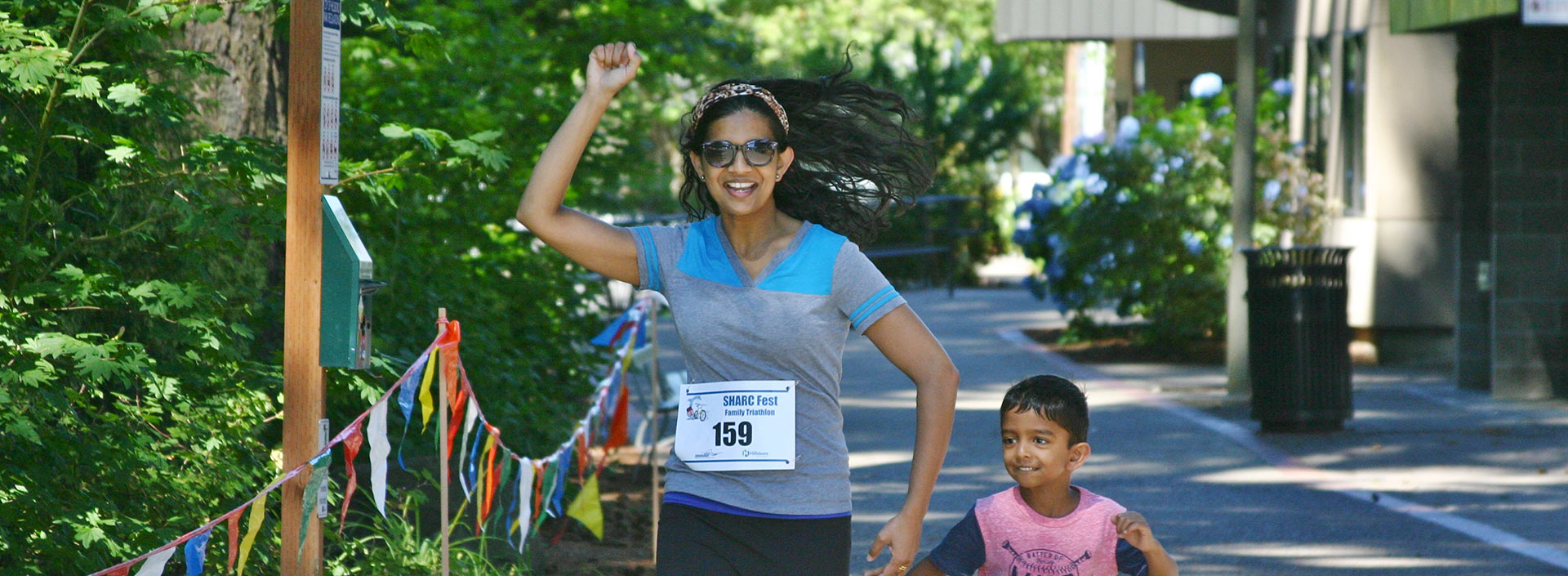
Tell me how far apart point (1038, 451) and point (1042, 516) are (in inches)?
5.9

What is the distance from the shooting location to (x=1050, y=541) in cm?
386

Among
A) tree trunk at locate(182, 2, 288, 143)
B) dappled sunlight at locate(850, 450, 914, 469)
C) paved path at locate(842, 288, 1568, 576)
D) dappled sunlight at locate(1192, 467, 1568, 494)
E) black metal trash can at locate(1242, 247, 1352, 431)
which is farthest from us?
black metal trash can at locate(1242, 247, 1352, 431)

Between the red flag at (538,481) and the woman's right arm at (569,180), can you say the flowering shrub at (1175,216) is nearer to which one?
the red flag at (538,481)

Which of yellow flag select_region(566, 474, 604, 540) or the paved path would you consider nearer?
yellow flag select_region(566, 474, 604, 540)

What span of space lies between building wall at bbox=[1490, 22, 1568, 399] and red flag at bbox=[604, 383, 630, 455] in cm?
736

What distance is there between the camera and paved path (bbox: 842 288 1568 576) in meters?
7.45

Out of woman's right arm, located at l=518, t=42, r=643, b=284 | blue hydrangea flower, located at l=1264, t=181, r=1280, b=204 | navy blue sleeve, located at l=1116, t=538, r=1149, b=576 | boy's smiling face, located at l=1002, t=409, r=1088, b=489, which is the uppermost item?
blue hydrangea flower, located at l=1264, t=181, r=1280, b=204

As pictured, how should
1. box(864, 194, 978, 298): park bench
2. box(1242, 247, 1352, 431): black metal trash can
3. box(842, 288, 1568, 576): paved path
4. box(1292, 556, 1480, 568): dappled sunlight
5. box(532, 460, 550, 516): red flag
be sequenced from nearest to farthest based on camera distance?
1. box(532, 460, 550, 516): red flag
2. box(1292, 556, 1480, 568): dappled sunlight
3. box(842, 288, 1568, 576): paved path
4. box(1242, 247, 1352, 431): black metal trash can
5. box(864, 194, 978, 298): park bench

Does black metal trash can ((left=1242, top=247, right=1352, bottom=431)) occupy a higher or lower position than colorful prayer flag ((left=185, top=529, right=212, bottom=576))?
higher

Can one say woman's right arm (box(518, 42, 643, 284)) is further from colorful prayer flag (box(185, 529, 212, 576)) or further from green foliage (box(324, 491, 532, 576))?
green foliage (box(324, 491, 532, 576))

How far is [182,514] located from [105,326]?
2.42 ft

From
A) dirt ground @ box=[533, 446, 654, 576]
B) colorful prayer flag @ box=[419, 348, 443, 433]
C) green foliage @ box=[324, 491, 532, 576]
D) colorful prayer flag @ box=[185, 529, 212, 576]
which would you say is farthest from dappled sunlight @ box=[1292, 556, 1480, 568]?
colorful prayer flag @ box=[185, 529, 212, 576]

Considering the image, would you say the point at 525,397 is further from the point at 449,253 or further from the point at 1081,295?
the point at 1081,295

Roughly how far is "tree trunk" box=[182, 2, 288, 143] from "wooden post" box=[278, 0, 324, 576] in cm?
189
